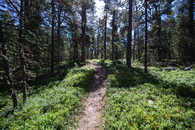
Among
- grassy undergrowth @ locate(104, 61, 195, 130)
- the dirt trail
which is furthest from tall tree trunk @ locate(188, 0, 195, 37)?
the dirt trail

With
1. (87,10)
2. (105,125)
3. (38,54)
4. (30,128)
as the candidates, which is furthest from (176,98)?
(87,10)

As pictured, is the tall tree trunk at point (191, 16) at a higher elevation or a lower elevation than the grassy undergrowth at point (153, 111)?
higher

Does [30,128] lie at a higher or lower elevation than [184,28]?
lower

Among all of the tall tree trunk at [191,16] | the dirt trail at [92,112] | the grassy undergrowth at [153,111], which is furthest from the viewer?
the tall tree trunk at [191,16]

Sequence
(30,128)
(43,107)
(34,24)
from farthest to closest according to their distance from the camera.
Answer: (34,24), (43,107), (30,128)

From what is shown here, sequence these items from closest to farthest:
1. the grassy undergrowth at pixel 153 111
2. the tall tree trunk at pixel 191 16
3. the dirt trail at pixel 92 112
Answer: the grassy undergrowth at pixel 153 111, the dirt trail at pixel 92 112, the tall tree trunk at pixel 191 16

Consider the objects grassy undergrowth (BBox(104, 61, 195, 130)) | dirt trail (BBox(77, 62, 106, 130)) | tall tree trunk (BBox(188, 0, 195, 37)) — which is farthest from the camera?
tall tree trunk (BBox(188, 0, 195, 37))

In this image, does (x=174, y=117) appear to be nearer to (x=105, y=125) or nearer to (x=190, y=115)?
(x=190, y=115)

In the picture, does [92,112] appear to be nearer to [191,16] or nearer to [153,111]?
[153,111]

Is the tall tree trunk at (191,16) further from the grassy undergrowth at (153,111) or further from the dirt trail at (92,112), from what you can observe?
the dirt trail at (92,112)

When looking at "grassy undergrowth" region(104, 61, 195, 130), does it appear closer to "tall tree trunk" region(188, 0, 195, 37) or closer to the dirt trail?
the dirt trail

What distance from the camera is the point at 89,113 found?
17.3 ft

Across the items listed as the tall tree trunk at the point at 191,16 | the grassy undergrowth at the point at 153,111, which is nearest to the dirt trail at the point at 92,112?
the grassy undergrowth at the point at 153,111

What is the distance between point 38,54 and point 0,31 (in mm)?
5804
